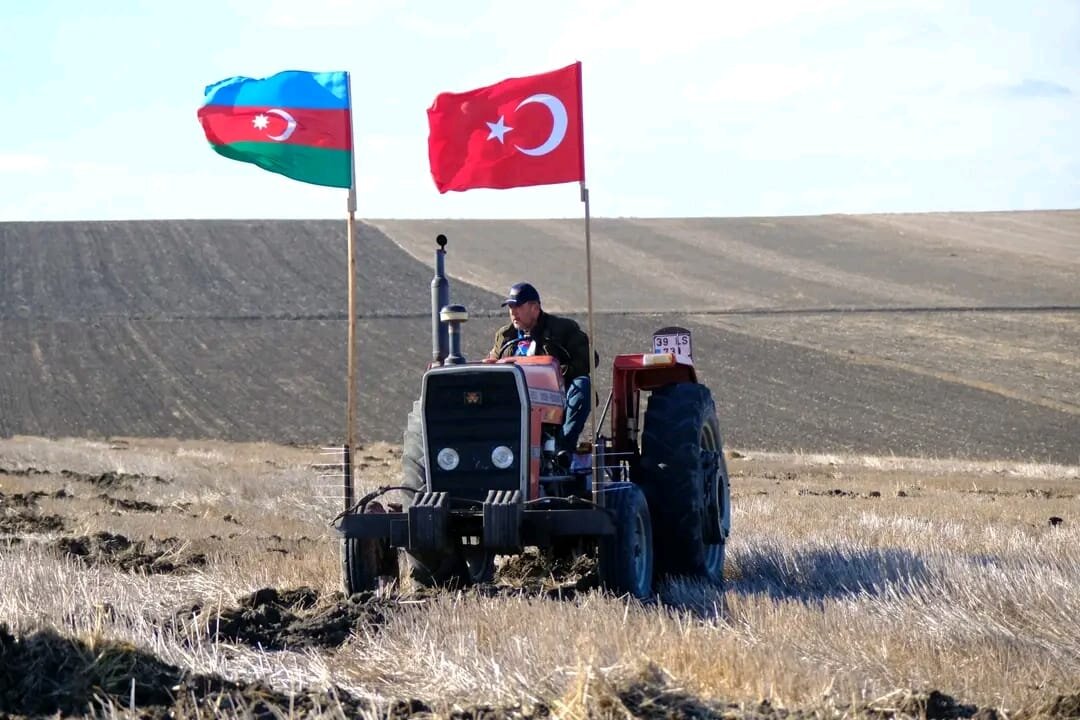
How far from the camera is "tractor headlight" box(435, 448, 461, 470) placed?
350 inches

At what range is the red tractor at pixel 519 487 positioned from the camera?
8.52 metres

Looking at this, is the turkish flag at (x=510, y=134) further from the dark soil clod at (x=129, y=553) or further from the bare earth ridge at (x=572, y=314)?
the bare earth ridge at (x=572, y=314)

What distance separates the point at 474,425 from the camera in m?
8.86

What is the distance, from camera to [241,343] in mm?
38406

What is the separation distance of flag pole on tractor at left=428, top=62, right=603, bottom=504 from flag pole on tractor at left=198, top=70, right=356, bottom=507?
79 centimetres

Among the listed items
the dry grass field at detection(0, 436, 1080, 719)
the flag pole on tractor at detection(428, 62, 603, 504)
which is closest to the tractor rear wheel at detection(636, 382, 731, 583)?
the dry grass field at detection(0, 436, 1080, 719)

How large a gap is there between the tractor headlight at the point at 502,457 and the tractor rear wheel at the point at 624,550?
1.98 feet

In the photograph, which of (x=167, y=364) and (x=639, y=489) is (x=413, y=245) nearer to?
(x=167, y=364)

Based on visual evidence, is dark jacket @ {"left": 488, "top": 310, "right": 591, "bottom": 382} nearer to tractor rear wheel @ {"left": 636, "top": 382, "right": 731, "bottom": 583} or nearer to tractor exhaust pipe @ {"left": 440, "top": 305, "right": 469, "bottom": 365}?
tractor exhaust pipe @ {"left": 440, "top": 305, "right": 469, "bottom": 365}

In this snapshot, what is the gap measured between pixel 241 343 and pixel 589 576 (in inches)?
1197

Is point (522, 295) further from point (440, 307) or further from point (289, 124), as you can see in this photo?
point (289, 124)

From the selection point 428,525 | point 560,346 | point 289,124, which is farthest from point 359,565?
point 289,124

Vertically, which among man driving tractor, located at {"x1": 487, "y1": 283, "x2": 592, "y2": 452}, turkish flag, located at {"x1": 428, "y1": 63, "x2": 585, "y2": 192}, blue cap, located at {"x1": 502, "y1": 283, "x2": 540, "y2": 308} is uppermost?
turkish flag, located at {"x1": 428, "y1": 63, "x2": 585, "y2": 192}

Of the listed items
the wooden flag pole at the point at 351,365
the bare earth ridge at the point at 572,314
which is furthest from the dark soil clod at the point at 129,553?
the bare earth ridge at the point at 572,314
